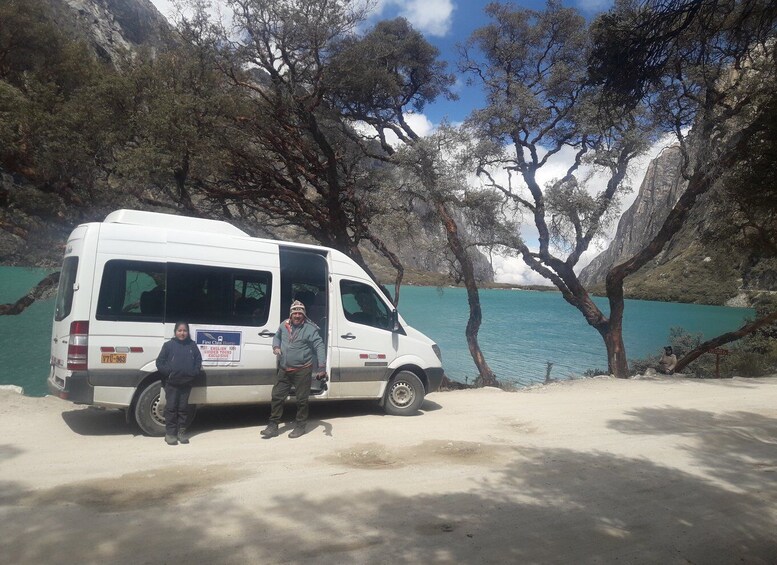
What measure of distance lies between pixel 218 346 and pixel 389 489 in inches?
121

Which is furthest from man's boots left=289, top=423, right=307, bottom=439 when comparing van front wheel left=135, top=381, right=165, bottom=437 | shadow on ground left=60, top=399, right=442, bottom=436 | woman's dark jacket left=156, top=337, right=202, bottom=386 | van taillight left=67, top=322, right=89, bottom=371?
van taillight left=67, top=322, right=89, bottom=371

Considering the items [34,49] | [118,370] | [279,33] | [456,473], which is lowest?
[456,473]

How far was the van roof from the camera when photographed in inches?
275

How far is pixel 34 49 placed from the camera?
13.4m

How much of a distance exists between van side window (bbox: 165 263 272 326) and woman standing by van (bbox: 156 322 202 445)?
0.36 metres

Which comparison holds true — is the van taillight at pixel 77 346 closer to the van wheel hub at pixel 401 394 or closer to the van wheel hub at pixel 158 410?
the van wheel hub at pixel 158 410

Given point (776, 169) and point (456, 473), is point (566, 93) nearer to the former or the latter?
point (776, 169)

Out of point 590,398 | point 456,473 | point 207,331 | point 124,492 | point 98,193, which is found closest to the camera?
point 124,492

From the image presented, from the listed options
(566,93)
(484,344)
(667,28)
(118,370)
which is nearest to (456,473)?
(118,370)

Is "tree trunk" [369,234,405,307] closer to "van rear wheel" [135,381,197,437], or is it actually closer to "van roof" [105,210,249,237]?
"van roof" [105,210,249,237]

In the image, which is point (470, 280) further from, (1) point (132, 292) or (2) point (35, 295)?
(1) point (132, 292)

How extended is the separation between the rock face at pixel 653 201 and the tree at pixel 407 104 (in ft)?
17.1

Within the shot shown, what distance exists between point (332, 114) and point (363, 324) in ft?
32.1

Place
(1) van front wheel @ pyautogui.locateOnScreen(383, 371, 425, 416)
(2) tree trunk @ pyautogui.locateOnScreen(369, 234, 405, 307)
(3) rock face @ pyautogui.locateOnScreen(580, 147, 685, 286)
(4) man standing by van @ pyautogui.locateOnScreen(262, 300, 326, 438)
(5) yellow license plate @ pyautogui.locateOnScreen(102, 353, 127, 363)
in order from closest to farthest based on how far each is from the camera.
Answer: (5) yellow license plate @ pyautogui.locateOnScreen(102, 353, 127, 363)
(4) man standing by van @ pyautogui.locateOnScreen(262, 300, 326, 438)
(1) van front wheel @ pyautogui.locateOnScreen(383, 371, 425, 416)
(2) tree trunk @ pyautogui.locateOnScreen(369, 234, 405, 307)
(3) rock face @ pyautogui.locateOnScreen(580, 147, 685, 286)
